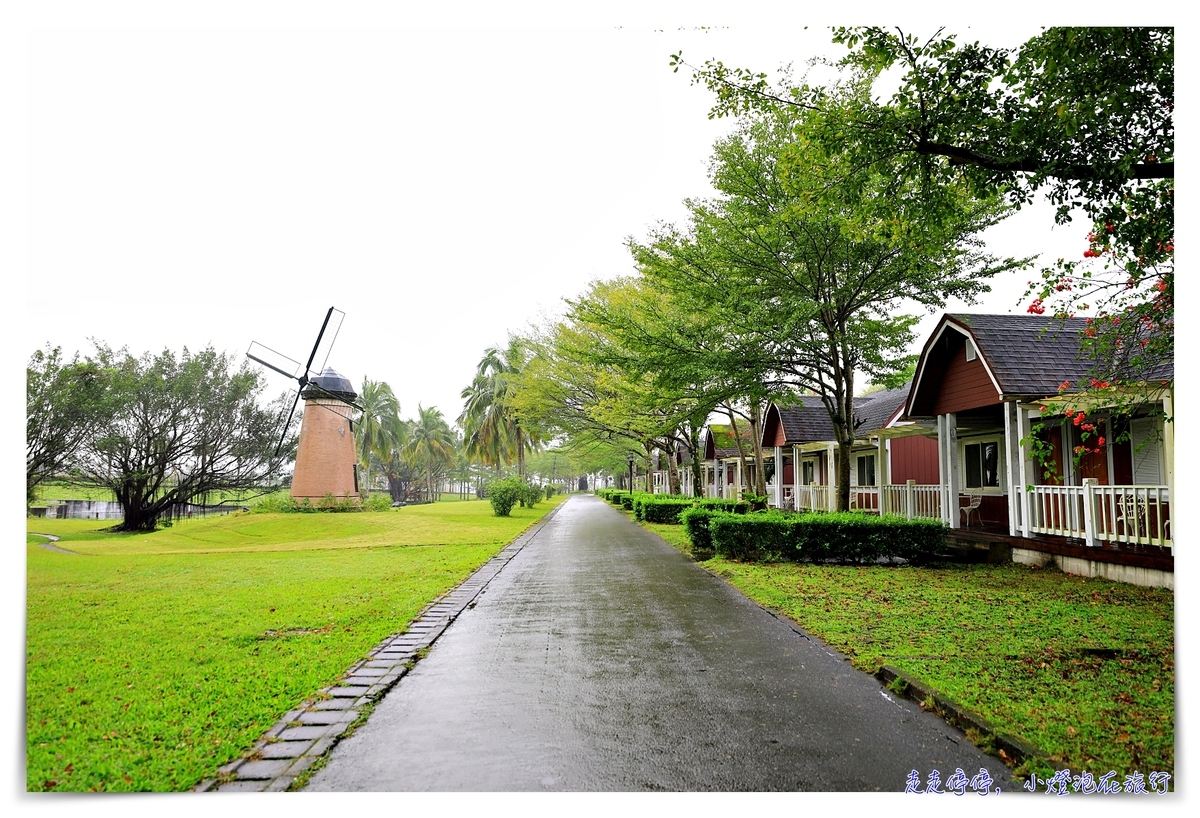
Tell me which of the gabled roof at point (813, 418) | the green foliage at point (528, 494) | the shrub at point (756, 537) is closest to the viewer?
the shrub at point (756, 537)

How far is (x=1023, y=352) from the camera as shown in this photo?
1105 cm

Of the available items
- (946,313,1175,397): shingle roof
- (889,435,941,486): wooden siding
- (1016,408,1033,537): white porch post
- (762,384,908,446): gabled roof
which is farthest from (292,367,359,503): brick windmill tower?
(1016,408,1033,537): white porch post

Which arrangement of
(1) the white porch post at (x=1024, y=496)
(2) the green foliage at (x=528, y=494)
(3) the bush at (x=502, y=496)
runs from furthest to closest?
(2) the green foliage at (x=528, y=494)
(3) the bush at (x=502, y=496)
(1) the white porch post at (x=1024, y=496)

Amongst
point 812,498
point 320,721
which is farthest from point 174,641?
point 812,498

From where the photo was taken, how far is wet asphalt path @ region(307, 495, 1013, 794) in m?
3.32

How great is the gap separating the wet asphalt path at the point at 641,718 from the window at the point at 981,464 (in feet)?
36.0

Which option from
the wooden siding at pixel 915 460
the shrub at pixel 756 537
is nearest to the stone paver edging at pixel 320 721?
the shrub at pixel 756 537

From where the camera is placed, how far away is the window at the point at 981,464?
50.3ft

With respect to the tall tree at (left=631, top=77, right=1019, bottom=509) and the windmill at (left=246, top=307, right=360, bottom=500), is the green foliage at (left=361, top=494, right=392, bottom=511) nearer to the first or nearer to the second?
the windmill at (left=246, top=307, right=360, bottom=500)

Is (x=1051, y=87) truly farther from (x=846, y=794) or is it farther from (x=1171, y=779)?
(x=846, y=794)

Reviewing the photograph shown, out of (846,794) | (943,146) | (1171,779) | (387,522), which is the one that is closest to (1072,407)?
(943,146)

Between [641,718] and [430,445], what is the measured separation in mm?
64946

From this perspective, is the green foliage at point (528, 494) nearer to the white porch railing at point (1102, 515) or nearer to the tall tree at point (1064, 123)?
the white porch railing at point (1102, 515)

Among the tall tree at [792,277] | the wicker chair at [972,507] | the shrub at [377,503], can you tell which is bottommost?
the shrub at [377,503]
